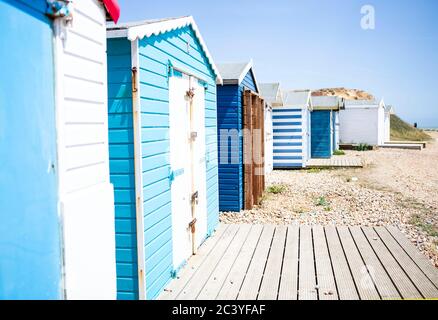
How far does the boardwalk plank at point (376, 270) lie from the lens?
4.65 metres

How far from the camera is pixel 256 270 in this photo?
5.49 metres

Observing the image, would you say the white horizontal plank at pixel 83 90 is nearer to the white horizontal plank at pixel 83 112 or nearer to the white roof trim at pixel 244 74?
the white horizontal plank at pixel 83 112

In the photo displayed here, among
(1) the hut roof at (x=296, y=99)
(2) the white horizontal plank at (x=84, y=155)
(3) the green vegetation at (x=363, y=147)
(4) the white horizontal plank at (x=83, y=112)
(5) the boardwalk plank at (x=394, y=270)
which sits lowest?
(5) the boardwalk plank at (x=394, y=270)

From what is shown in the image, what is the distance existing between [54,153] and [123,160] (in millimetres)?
1650

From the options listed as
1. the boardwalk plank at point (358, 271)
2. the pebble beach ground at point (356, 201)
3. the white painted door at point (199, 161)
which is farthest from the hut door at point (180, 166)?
the pebble beach ground at point (356, 201)

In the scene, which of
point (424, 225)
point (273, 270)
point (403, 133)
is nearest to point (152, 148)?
point (273, 270)

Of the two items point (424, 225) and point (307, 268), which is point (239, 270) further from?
point (424, 225)

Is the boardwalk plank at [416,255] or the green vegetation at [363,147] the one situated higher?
the green vegetation at [363,147]

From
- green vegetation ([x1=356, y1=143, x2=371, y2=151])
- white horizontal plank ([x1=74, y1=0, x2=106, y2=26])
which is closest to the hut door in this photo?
white horizontal plank ([x1=74, y1=0, x2=106, y2=26])

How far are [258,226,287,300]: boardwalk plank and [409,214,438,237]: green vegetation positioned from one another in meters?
2.63

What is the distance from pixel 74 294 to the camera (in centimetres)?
283

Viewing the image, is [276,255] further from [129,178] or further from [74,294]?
[74,294]

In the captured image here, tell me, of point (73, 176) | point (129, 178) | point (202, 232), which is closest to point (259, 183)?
point (202, 232)
